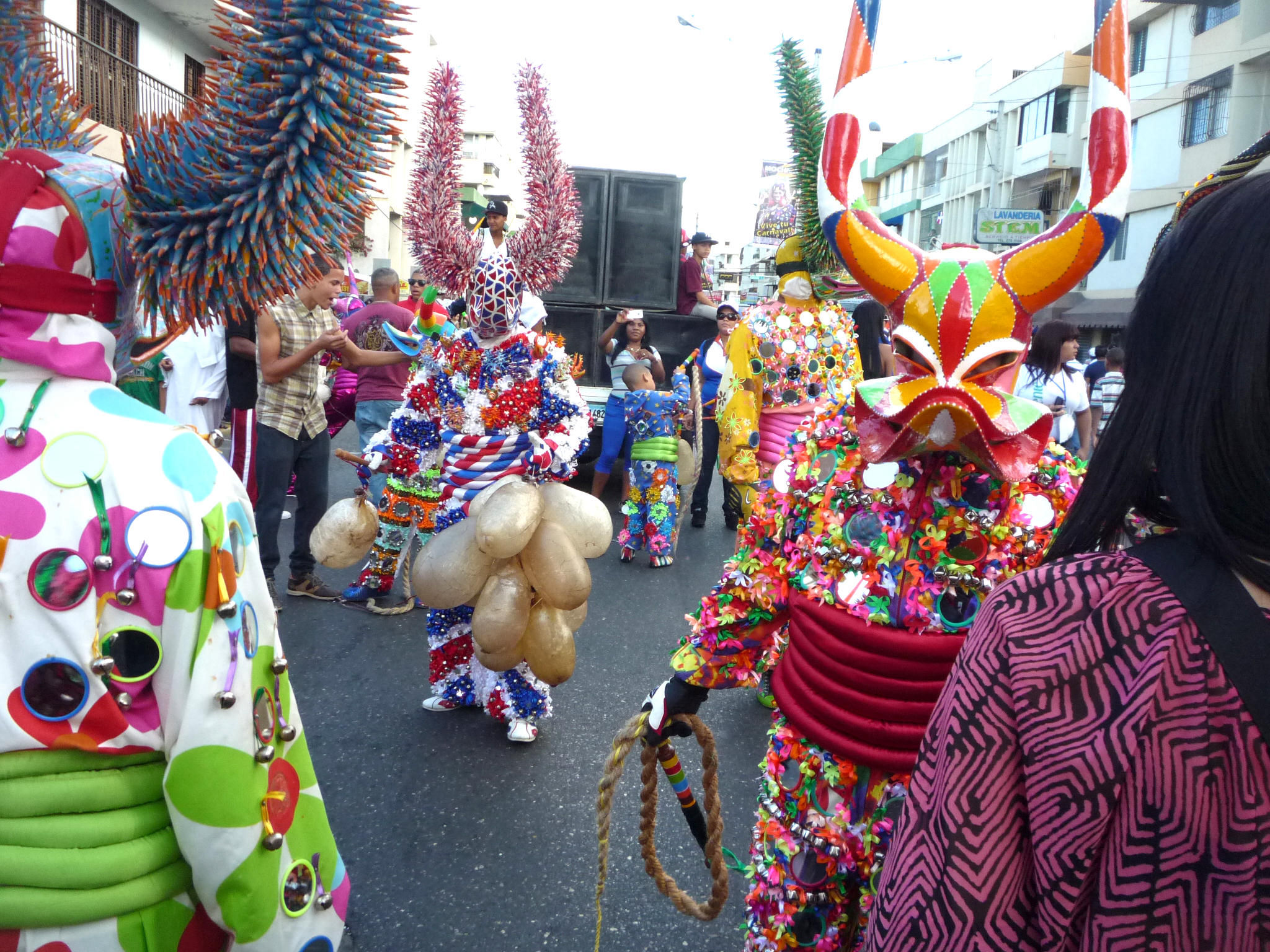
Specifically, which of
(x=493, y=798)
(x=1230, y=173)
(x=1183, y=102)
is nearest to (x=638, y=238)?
(x=493, y=798)

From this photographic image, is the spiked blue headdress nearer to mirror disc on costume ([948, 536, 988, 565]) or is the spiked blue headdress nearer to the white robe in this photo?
mirror disc on costume ([948, 536, 988, 565])

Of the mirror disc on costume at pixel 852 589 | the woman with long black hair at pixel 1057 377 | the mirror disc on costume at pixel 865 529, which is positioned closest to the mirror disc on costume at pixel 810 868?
the mirror disc on costume at pixel 852 589

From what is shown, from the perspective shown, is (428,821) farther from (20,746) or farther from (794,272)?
(794,272)

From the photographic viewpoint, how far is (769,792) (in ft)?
6.48

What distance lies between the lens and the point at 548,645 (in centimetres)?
348

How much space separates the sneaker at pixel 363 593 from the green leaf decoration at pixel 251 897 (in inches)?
175

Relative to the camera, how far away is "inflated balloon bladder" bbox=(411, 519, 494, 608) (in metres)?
3.49

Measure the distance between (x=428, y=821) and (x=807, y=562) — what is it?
206cm

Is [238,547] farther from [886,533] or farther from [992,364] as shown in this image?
[992,364]

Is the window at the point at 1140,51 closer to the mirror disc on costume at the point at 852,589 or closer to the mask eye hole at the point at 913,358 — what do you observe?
the mask eye hole at the point at 913,358

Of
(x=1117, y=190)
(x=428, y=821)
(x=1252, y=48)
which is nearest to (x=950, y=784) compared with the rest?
(x=1117, y=190)

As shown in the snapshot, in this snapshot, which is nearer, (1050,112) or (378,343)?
(378,343)

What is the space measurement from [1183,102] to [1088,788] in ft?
94.2

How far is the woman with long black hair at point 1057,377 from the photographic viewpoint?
622 cm
